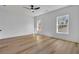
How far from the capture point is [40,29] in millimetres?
1567

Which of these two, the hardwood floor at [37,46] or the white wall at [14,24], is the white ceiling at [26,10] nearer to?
the white wall at [14,24]

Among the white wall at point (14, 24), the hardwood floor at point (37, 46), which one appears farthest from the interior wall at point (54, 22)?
the white wall at point (14, 24)

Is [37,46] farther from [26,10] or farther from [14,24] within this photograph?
[26,10]

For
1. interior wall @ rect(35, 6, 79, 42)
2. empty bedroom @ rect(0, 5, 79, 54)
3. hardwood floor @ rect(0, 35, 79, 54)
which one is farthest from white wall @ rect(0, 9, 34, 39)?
interior wall @ rect(35, 6, 79, 42)

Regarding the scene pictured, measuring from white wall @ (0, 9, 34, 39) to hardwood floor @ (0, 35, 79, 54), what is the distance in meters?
0.11

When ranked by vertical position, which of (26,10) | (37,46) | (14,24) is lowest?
(37,46)

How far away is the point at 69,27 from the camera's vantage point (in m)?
1.47

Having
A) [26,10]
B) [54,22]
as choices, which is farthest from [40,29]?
[26,10]

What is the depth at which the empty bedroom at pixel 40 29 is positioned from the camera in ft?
4.53

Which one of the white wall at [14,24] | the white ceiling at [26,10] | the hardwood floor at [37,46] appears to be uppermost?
the white ceiling at [26,10]

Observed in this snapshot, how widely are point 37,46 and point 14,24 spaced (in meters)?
0.58

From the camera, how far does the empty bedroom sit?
54.3 inches

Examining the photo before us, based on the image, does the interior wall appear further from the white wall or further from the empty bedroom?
the white wall

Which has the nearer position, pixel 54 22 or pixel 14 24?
pixel 14 24
